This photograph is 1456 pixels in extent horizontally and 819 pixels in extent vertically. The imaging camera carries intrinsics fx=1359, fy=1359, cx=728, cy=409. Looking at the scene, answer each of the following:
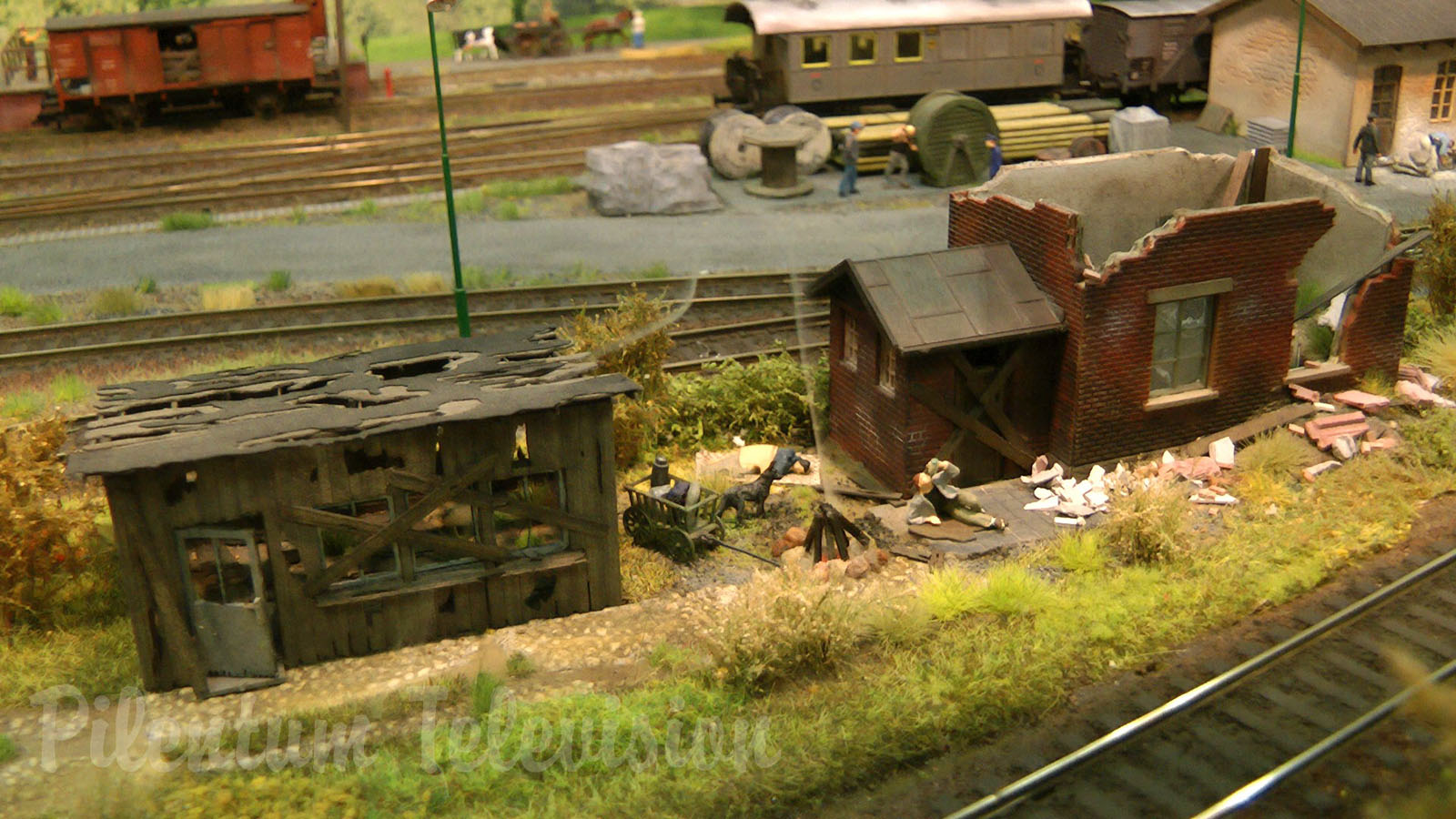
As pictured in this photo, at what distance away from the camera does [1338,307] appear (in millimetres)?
17375

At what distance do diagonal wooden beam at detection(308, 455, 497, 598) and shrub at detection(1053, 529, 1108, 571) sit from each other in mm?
5692

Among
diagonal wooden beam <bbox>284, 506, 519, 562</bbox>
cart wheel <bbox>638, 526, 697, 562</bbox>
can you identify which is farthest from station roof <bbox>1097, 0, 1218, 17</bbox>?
diagonal wooden beam <bbox>284, 506, 519, 562</bbox>

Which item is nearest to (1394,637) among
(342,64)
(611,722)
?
(611,722)

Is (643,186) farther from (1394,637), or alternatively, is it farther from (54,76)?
(1394,637)

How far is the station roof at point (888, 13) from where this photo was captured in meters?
28.3

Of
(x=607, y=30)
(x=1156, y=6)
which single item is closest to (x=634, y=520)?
(x=1156, y=6)

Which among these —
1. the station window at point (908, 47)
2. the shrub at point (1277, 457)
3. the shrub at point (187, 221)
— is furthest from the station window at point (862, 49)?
the shrub at point (1277, 457)

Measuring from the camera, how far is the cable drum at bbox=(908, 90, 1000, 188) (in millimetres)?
27219

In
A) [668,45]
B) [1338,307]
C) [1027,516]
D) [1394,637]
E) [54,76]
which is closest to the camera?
[1394,637]

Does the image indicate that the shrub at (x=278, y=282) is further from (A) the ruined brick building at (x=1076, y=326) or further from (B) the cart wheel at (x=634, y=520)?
(A) the ruined brick building at (x=1076, y=326)

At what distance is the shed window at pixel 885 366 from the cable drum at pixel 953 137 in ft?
41.6

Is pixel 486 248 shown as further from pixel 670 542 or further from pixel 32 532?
pixel 32 532

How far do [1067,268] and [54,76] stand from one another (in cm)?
2257

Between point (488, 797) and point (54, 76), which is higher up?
point (54, 76)
